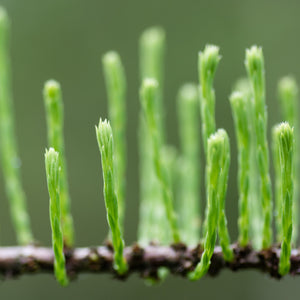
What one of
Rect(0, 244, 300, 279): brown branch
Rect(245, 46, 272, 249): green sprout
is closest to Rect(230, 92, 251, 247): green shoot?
Rect(245, 46, 272, 249): green sprout

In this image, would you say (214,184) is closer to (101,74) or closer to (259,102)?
(259,102)

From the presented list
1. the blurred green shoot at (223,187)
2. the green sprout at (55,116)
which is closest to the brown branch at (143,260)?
the blurred green shoot at (223,187)

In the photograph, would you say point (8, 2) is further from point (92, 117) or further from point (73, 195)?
point (73, 195)

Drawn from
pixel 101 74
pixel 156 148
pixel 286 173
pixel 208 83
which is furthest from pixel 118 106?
pixel 101 74

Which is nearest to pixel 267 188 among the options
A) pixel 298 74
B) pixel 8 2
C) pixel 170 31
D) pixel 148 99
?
pixel 148 99

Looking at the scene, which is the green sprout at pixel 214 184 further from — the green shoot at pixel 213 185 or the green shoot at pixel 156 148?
the green shoot at pixel 156 148
